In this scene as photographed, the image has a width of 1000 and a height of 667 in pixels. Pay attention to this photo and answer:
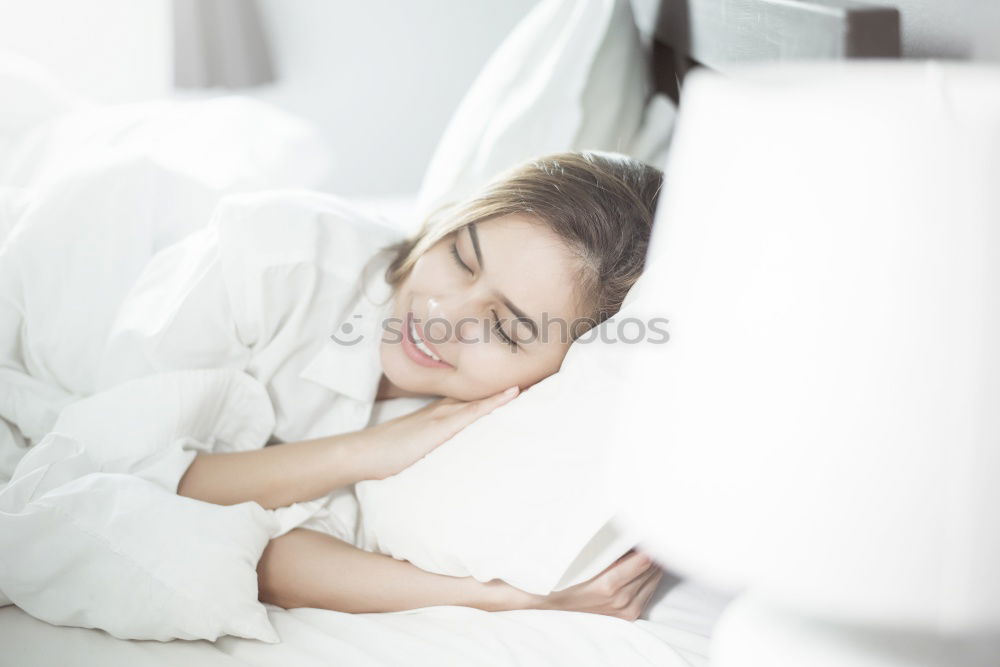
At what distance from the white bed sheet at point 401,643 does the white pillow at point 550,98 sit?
0.71 meters

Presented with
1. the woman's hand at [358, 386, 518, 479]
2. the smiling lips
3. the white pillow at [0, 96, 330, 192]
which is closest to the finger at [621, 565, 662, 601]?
the woman's hand at [358, 386, 518, 479]

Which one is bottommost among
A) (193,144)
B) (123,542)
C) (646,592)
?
(646,592)

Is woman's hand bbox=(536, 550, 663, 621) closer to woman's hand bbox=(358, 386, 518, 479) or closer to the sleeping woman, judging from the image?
the sleeping woman

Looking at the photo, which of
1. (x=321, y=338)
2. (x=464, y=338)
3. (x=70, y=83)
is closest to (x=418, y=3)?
(x=70, y=83)

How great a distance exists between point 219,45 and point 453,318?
1.85 metres

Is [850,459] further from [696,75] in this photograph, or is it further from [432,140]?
[432,140]

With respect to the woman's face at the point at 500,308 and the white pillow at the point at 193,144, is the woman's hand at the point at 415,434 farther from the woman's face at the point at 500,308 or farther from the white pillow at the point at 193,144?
the white pillow at the point at 193,144

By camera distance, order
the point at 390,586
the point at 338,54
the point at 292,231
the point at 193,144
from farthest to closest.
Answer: the point at 338,54
the point at 193,144
the point at 292,231
the point at 390,586

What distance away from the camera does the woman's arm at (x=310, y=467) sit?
1062 millimetres

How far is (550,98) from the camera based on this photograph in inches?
56.4

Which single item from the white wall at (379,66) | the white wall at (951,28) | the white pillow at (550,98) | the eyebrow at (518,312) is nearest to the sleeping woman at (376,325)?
the eyebrow at (518,312)

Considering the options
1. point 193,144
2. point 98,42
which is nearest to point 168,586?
point 193,144

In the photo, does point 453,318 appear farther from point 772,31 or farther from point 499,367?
point 772,31

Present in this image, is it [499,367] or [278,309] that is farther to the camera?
[278,309]
